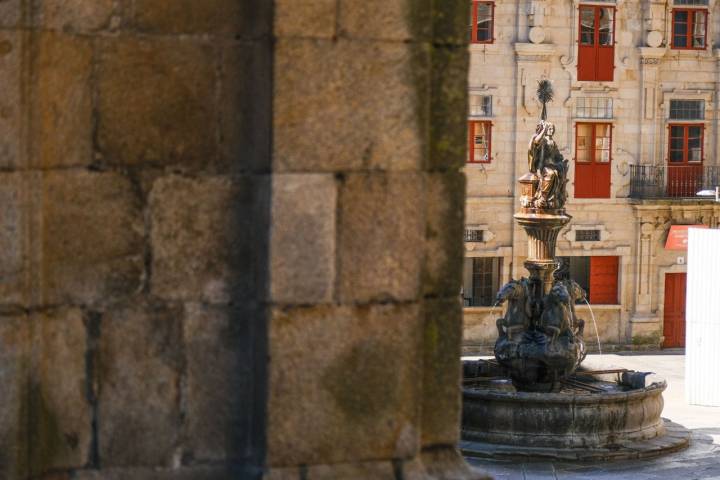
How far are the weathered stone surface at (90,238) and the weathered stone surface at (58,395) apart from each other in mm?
69

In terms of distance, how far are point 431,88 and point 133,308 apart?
918 mm

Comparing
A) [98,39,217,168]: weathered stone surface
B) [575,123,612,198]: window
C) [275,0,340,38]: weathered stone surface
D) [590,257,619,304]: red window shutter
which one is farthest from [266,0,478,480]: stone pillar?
[575,123,612,198]: window

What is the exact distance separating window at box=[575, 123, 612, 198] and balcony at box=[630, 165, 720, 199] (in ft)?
1.98

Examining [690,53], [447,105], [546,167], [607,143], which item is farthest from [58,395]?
[690,53]

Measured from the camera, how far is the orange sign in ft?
107

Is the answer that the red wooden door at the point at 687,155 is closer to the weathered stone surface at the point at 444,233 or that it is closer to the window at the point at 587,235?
the window at the point at 587,235

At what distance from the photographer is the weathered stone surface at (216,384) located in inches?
147

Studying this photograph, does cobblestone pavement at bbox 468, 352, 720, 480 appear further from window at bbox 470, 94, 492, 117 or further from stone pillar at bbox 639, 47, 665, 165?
stone pillar at bbox 639, 47, 665, 165

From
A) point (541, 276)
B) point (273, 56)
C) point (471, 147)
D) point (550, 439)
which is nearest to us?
point (273, 56)

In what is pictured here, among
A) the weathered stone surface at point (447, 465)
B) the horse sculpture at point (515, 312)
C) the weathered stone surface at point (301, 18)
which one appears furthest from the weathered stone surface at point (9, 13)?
the horse sculpture at point (515, 312)

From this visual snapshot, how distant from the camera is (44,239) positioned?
3.66 meters

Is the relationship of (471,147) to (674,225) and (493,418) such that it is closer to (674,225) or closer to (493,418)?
(674,225)

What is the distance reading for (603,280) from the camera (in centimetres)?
3266

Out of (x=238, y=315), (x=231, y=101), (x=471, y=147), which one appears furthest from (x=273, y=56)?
(x=471, y=147)
